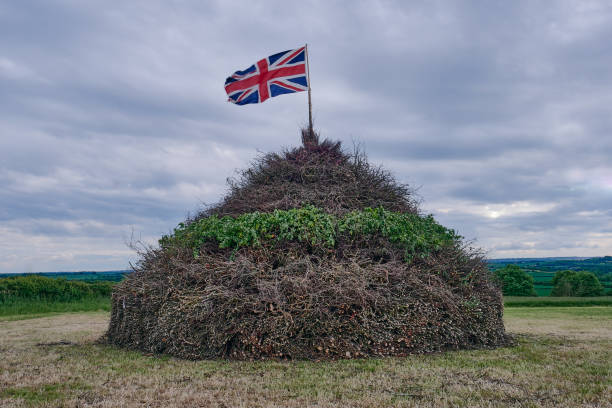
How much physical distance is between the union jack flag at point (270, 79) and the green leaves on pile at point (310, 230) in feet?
16.3

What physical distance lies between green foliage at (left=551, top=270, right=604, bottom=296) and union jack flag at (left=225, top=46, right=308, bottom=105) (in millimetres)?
38832

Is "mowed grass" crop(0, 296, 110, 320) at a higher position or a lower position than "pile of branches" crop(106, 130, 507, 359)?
lower

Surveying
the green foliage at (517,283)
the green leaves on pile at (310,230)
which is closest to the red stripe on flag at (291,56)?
the green leaves on pile at (310,230)

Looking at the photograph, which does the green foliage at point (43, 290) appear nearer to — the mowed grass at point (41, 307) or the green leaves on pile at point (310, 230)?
the mowed grass at point (41, 307)

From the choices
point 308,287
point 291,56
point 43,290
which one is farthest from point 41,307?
point 308,287

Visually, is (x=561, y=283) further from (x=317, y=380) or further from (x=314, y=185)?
(x=317, y=380)

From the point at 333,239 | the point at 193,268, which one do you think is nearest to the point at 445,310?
the point at 333,239

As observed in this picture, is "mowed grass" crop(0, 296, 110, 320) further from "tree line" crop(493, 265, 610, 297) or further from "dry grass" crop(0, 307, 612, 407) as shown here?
"tree line" crop(493, 265, 610, 297)

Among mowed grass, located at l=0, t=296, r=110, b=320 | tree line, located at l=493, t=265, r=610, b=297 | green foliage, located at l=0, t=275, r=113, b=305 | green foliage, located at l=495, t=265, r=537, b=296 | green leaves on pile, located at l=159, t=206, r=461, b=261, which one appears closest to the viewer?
green leaves on pile, located at l=159, t=206, r=461, b=261

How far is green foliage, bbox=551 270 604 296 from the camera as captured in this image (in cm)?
4062

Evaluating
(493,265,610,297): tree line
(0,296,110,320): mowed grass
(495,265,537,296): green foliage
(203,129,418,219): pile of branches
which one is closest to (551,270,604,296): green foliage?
(493,265,610,297): tree line

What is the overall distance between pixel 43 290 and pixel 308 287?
70.1 ft

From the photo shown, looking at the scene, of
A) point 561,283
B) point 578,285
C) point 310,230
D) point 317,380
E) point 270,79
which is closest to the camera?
point 317,380

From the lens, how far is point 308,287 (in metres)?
7.66
